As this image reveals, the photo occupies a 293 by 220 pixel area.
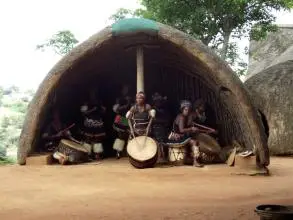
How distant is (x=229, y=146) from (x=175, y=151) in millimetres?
1491

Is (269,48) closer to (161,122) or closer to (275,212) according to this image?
(161,122)

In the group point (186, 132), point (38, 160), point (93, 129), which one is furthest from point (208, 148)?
point (38, 160)

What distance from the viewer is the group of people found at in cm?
845

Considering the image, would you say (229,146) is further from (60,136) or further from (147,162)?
(60,136)

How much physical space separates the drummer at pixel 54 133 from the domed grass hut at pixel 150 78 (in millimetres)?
178

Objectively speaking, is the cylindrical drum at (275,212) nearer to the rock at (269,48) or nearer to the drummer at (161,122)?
the drummer at (161,122)

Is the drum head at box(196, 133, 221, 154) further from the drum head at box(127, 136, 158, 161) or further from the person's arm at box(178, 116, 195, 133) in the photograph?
the drum head at box(127, 136, 158, 161)

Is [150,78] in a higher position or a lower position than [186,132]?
higher

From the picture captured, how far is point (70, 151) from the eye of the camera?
8703mm

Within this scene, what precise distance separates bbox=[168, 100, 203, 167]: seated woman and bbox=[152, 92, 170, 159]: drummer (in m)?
0.55

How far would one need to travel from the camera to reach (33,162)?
8.41 meters

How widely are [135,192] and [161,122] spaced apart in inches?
155

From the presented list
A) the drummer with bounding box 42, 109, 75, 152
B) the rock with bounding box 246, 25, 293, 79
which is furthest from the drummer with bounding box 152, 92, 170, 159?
the rock with bounding box 246, 25, 293, 79

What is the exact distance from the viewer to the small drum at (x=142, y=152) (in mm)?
7832
